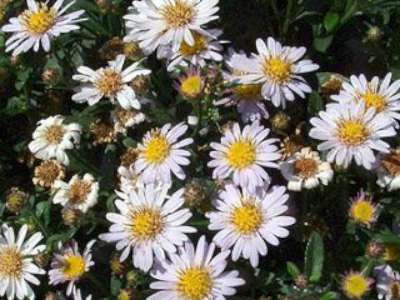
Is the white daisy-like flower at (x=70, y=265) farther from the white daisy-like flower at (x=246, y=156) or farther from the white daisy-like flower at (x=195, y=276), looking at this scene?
the white daisy-like flower at (x=246, y=156)

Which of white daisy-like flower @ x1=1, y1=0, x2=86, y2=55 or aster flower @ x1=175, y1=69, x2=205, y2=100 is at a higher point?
white daisy-like flower @ x1=1, y1=0, x2=86, y2=55

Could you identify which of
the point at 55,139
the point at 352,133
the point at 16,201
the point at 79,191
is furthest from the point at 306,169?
the point at 16,201

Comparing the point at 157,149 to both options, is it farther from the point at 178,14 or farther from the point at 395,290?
the point at 395,290

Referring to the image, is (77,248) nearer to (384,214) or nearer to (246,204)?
(246,204)

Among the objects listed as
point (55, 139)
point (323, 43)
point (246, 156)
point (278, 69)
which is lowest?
point (246, 156)

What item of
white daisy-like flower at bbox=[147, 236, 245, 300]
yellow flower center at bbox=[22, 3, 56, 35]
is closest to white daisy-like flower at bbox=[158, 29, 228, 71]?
yellow flower center at bbox=[22, 3, 56, 35]

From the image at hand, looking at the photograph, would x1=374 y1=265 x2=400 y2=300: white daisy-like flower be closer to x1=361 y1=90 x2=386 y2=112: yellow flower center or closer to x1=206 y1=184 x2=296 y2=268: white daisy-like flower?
x1=206 y1=184 x2=296 y2=268: white daisy-like flower
